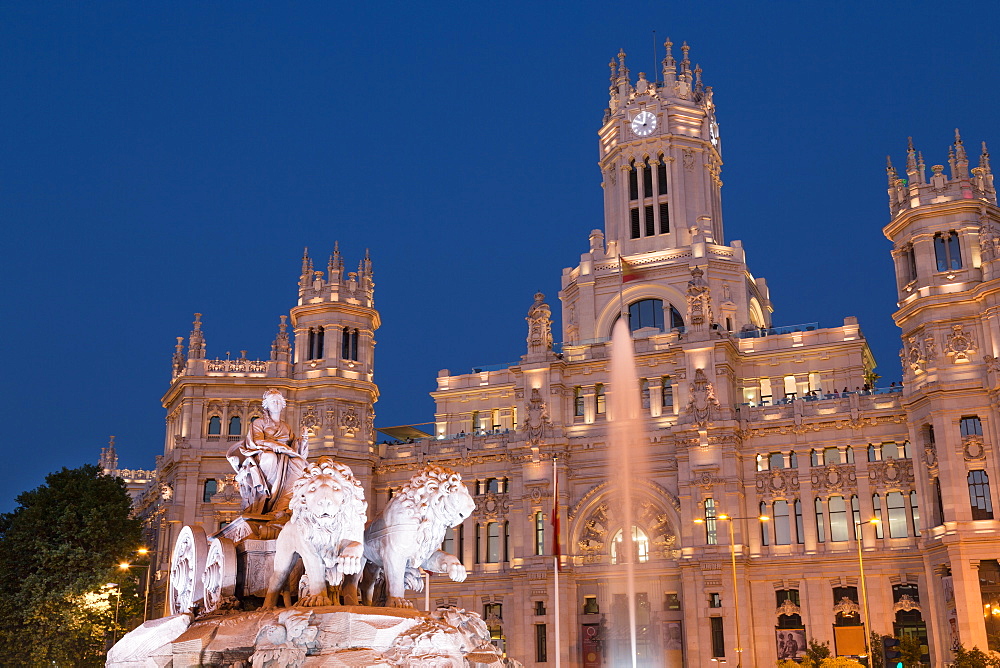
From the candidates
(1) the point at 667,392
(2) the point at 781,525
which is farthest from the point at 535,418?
(2) the point at 781,525

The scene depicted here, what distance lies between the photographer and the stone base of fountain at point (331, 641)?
15102mm

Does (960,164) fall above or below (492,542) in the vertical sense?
above

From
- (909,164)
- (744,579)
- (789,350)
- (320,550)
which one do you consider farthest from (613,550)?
(320,550)

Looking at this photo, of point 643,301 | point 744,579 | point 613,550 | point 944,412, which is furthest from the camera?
point 643,301

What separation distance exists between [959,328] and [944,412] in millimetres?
4766

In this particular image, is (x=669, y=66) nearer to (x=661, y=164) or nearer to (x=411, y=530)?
(x=661, y=164)

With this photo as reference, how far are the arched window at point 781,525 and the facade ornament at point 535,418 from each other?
49.1 ft

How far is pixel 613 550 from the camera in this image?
64062 millimetres

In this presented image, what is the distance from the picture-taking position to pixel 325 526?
15.8 m

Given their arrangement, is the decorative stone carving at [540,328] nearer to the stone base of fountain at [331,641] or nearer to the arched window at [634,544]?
the arched window at [634,544]

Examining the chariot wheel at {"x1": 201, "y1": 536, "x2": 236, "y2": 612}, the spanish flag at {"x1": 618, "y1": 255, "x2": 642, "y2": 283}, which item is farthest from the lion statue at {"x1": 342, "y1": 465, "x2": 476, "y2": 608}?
the spanish flag at {"x1": 618, "y1": 255, "x2": 642, "y2": 283}

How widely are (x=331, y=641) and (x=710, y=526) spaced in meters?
47.7

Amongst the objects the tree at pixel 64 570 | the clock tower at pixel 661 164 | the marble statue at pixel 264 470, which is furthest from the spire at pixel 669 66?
the marble statue at pixel 264 470

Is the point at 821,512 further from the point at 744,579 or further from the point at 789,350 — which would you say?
the point at 789,350
